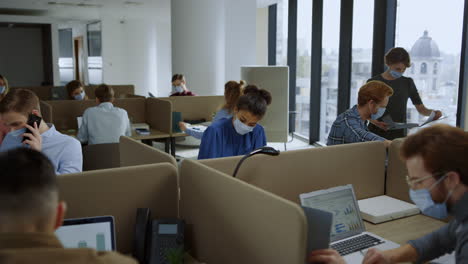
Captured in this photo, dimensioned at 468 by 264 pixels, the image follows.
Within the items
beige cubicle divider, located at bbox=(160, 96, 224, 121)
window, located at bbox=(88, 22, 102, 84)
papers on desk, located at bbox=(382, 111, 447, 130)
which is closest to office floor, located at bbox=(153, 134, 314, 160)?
beige cubicle divider, located at bbox=(160, 96, 224, 121)

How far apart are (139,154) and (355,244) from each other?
111 cm

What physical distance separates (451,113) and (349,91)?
1850 mm

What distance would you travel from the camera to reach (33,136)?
2379 mm

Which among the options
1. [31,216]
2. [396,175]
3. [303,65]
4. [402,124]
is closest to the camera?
[31,216]

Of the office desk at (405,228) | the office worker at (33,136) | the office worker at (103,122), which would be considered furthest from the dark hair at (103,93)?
the office desk at (405,228)

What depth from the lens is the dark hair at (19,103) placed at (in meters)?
2.38

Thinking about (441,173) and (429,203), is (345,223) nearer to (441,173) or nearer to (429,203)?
(429,203)

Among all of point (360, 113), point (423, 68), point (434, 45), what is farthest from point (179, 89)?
point (360, 113)

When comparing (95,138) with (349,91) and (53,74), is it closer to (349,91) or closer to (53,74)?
(349,91)

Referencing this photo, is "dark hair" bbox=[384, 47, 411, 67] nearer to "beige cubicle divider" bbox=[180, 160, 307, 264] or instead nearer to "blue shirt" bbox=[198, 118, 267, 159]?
"blue shirt" bbox=[198, 118, 267, 159]

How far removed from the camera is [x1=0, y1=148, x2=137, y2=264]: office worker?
2.75 feet

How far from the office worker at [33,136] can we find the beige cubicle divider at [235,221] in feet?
2.90

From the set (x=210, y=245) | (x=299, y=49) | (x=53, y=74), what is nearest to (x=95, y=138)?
(x=210, y=245)

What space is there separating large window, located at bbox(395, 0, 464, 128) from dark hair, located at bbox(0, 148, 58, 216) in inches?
161
